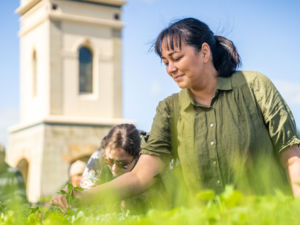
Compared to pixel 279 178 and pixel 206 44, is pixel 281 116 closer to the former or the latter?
pixel 279 178

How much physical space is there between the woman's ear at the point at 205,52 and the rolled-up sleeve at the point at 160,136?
0.29 m

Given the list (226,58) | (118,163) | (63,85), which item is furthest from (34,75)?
(226,58)

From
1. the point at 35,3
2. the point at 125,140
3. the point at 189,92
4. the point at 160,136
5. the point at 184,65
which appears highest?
the point at 35,3

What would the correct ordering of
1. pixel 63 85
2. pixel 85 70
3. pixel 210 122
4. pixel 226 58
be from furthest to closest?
pixel 85 70 → pixel 63 85 → pixel 226 58 → pixel 210 122

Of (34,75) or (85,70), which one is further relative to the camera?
(34,75)

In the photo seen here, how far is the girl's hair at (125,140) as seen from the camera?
404 cm

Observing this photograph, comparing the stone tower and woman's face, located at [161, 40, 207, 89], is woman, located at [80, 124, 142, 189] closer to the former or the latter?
woman's face, located at [161, 40, 207, 89]

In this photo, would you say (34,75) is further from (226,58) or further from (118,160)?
(226,58)

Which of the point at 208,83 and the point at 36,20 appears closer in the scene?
the point at 208,83

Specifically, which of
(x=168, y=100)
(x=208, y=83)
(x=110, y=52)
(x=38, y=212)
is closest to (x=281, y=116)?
(x=208, y=83)

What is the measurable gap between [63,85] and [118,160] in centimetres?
1783

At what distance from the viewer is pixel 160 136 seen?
2.55 metres

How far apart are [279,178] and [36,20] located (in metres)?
20.9

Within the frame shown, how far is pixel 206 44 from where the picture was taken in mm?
2588
